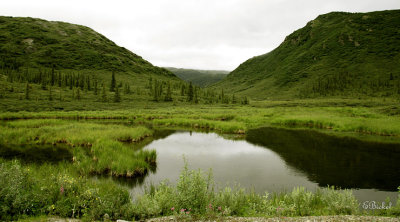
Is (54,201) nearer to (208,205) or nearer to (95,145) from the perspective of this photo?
(208,205)

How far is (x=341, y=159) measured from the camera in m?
19.2

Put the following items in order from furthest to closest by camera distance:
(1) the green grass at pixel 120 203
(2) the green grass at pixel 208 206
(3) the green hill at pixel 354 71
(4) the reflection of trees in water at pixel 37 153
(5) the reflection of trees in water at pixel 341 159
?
(3) the green hill at pixel 354 71, (4) the reflection of trees in water at pixel 37 153, (5) the reflection of trees in water at pixel 341 159, (2) the green grass at pixel 208 206, (1) the green grass at pixel 120 203

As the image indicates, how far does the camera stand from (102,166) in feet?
48.9

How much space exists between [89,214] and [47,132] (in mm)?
22955

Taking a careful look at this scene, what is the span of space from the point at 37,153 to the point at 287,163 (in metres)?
21.8

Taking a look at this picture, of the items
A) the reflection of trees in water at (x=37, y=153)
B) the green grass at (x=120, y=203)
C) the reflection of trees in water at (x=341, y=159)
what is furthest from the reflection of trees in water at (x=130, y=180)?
the reflection of trees in water at (x=341, y=159)

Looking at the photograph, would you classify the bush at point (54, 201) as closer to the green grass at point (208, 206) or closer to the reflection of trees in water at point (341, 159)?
the green grass at point (208, 206)

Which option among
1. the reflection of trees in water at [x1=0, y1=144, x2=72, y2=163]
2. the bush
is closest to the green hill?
the reflection of trees in water at [x1=0, y1=144, x2=72, y2=163]

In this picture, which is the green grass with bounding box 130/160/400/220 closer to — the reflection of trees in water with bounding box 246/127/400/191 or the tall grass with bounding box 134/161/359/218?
the tall grass with bounding box 134/161/359/218

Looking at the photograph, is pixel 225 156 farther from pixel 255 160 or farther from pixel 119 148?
pixel 119 148

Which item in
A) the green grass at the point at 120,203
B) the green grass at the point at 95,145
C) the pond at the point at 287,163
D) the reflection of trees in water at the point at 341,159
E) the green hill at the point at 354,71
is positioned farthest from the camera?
the green hill at the point at 354,71

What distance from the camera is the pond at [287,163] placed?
13.6 meters

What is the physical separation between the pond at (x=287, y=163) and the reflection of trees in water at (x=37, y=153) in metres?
7.88

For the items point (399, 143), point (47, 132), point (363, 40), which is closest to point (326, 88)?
point (363, 40)
